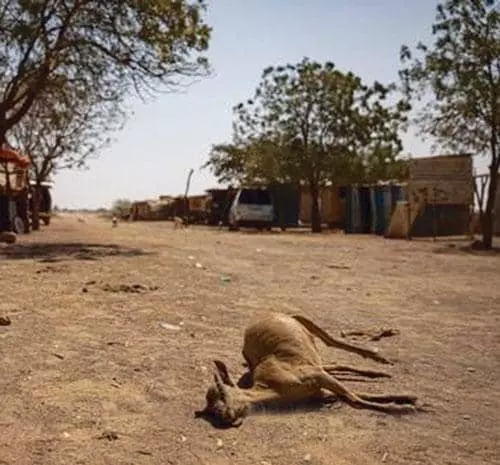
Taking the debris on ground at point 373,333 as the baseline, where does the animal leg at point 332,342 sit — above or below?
above

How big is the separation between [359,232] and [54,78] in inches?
710

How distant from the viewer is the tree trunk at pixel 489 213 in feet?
64.0

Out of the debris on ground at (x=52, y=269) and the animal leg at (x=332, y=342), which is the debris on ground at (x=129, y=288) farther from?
the animal leg at (x=332, y=342)

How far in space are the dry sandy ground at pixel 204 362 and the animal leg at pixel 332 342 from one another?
0.10 m

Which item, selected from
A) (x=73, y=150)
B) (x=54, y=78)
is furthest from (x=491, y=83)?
(x=73, y=150)

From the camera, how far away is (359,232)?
31953mm

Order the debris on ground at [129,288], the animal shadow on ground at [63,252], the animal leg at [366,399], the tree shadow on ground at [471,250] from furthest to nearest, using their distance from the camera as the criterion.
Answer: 1. the tree shadow on ground at [471,250]
2. the animal shadow on ground at [63,252]
3. the debris on ground at [129,288]
4. the animal leg at [366,399]

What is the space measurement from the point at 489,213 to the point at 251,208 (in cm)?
1338

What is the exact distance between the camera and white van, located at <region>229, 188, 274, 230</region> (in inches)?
1224

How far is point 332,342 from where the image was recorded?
5.55m

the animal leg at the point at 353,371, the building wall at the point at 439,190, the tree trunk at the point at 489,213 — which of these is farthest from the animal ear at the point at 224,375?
the building wall at the point at 439,190

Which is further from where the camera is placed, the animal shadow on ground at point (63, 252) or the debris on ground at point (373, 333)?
the animal shadow on ground at point (63, 252)

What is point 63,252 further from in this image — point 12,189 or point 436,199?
point 436,199

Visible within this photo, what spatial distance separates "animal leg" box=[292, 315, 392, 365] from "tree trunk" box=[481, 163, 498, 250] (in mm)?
14734
